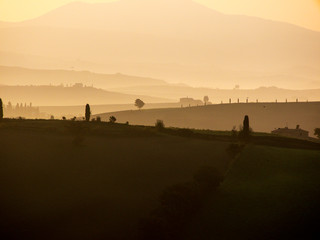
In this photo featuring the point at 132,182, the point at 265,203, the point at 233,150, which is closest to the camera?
the point at 265,203

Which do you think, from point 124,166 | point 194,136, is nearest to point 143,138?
point 194,136

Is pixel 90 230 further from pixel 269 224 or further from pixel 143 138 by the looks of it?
pixel 143 138

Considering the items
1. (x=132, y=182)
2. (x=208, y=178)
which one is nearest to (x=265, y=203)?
(x=208, y=178)

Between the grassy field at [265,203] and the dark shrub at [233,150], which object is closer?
the grassy field at [265,203]

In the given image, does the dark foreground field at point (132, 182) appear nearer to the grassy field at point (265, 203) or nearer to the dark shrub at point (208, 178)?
the grassy field at point (265, 203)

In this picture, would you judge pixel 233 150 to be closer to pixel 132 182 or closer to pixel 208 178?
pixel 208 178

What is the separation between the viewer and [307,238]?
159ft

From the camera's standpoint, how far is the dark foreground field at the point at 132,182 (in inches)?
1991

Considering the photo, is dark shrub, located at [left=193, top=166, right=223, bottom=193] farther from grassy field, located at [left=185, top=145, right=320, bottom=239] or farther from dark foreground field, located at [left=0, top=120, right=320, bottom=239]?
grassy field, located at [left=185, top=145, right=320, bottom=239]

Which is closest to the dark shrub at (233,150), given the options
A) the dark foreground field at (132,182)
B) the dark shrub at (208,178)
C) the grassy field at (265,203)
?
the dark foreground field at (132,182)

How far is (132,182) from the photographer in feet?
211

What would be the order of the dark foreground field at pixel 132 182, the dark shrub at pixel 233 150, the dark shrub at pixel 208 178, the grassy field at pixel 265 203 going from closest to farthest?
1. the grassy field at pixel 265 203
2. the dark foreground field at pixel 132 182
3. the dark shrub at pixel 208 178
4. the dark shrub at pixel 233 150

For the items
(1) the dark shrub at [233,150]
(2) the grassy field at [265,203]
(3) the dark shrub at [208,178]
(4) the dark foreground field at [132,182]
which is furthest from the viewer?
(1) the dark shrub at [233,150]

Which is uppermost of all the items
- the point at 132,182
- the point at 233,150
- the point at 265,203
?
the point at 233,150
